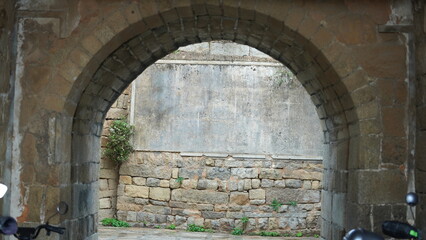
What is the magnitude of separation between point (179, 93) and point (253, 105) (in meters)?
1.37

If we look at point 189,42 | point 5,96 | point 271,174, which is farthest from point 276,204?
point 5,96

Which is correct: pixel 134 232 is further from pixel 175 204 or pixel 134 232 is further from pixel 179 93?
pixel 179 93

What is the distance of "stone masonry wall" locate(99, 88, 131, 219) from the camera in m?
10.3

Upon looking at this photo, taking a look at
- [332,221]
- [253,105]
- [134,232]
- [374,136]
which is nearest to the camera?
[374,136]

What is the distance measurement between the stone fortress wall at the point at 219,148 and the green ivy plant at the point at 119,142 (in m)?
0.16

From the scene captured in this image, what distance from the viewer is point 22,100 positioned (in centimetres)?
482

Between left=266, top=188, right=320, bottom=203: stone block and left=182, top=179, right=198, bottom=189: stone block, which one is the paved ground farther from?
left=182, top=179, right=198, bottom=189: stone block

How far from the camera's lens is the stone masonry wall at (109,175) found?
33.9 ft

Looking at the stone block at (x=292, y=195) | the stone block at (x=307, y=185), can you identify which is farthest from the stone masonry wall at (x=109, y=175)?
the stone block at (x=307, y=185)

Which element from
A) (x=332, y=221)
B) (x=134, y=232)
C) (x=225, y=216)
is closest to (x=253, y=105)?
(x=225, y=216)

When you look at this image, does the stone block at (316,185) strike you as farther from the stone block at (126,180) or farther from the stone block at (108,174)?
the stone block at (108,174)

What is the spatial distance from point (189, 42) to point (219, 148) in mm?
4310

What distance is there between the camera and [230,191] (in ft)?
33.0

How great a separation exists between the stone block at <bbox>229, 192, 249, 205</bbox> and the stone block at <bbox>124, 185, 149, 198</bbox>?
5.09ft
